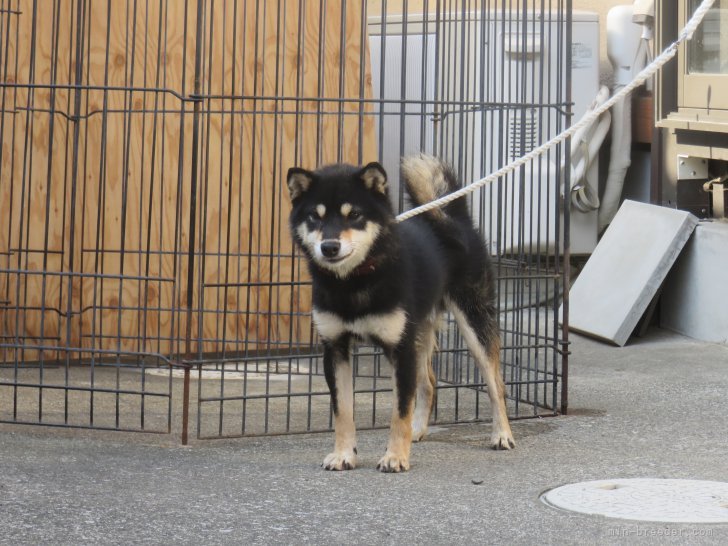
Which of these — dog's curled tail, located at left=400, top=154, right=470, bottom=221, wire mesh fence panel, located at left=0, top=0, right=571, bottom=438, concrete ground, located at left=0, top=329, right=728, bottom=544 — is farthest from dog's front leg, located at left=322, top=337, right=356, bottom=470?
wire mesh fence panel, located at left=0, top=0, right=571, bottom=438

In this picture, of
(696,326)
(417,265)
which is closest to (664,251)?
(696,326)

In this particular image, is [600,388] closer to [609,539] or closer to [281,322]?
[281,322]

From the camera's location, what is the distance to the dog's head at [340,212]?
16.8 feet

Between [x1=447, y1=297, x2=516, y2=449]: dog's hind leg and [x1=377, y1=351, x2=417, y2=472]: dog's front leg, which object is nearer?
[x1=377, y1=351, x2=417, y2=472]: dog's front leg

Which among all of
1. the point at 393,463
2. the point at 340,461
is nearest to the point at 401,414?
the point at 393,463

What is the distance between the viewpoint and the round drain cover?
4.45m

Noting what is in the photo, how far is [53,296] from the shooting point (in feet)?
26.8

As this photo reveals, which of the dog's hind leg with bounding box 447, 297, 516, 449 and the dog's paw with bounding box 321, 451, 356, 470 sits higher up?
the dog's hind leg with bounding box 447, 297, 516, 449

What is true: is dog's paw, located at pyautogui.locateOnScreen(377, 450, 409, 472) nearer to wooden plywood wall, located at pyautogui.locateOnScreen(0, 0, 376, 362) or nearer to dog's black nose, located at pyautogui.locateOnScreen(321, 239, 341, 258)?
dog's black nose, located at pyautogui.locateOnScreen(321, 239, 341, 258)

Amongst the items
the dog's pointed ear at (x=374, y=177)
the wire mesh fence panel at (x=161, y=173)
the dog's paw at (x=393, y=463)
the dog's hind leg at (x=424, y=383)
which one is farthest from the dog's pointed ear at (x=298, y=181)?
the wire mesh fence panel at (x=161, y=173)

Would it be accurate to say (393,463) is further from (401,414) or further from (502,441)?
(502,441)

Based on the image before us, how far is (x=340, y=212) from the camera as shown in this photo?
5.14 meters

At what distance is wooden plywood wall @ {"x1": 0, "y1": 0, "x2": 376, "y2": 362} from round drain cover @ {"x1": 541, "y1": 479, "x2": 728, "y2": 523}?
3.28 m

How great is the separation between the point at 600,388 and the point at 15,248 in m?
4.02
